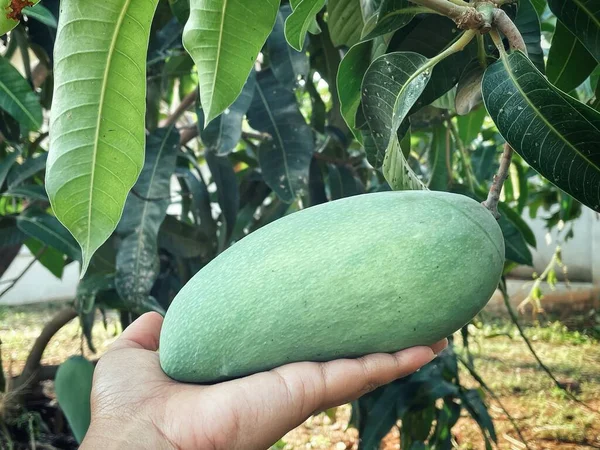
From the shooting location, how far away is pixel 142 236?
3.87 feet

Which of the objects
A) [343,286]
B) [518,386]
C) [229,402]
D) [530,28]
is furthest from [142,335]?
[518,386]

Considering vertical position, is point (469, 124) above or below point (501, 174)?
above

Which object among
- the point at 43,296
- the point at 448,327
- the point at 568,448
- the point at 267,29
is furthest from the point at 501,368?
the point at 43,296

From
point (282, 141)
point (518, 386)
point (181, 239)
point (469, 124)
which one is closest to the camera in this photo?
point (282, 141)

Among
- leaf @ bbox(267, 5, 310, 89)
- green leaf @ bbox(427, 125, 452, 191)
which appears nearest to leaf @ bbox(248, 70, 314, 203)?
leaf @ bbox(267, 5, 310, 89)

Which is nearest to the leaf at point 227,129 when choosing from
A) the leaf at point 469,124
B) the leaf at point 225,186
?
the leaf at point 225,186

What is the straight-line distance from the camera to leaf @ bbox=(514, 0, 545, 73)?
0.76 meters

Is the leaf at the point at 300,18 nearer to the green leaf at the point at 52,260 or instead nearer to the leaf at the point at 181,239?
the leaf at the point at 181,239

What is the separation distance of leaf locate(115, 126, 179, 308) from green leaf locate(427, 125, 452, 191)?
0.51 metres

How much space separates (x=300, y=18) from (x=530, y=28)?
0.32 metres

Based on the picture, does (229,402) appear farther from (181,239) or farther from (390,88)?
(181,239)

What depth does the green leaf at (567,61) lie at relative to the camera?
76 centimetres

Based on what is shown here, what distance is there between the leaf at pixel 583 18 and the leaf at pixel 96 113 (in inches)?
15.5

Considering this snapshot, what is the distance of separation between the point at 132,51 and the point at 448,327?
1.23 feet
